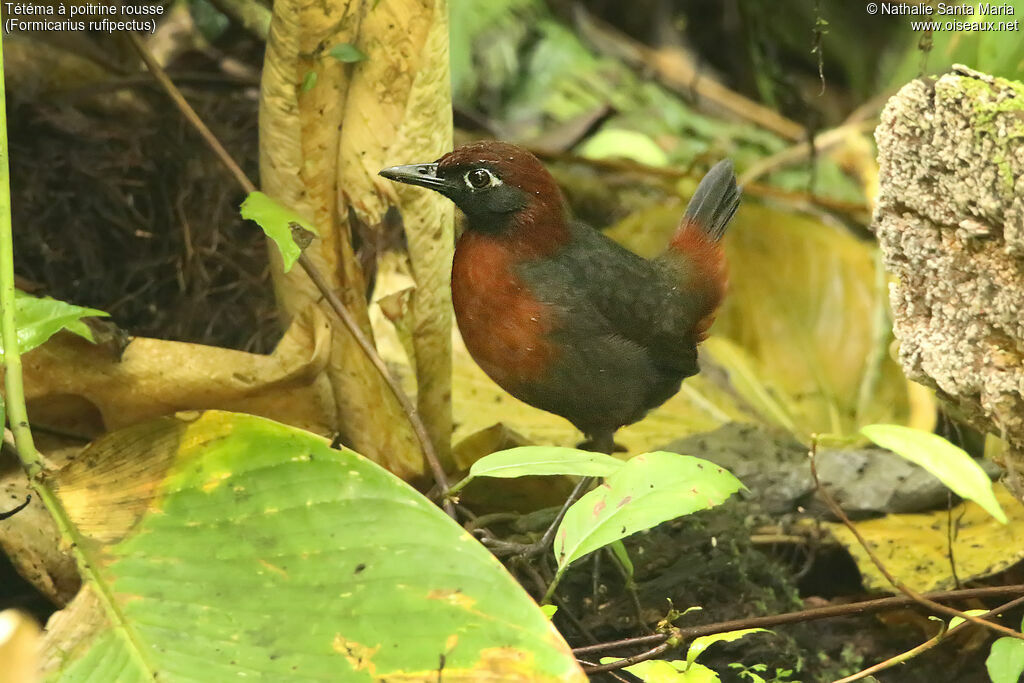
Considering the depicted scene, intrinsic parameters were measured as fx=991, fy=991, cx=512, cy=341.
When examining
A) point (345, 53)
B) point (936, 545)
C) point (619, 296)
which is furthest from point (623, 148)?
point (936, 545)

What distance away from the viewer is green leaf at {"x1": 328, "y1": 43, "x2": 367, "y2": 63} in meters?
2.52

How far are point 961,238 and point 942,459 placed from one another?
846 millimetres

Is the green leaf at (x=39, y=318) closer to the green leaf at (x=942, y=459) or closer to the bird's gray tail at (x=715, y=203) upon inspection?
the green leaf at (x=942, y=459)

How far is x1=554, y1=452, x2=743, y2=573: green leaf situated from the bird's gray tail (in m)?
1.69

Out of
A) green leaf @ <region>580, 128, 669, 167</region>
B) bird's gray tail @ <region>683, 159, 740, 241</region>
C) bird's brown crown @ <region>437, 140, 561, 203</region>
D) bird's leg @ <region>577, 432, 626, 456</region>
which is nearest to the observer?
bird's brown crown @ <region>437, 140, 561, 203</region>

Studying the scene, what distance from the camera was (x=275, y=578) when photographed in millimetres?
1757

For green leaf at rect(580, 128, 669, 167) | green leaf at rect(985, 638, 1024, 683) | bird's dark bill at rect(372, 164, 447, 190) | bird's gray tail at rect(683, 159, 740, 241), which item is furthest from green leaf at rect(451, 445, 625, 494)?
green leaf at rect(580, 128, 669, 167)

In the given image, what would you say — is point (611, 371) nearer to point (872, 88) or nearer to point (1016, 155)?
point (1016, 155)

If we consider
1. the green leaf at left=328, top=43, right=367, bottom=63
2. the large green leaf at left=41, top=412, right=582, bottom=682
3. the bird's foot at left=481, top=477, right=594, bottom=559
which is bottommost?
the bird's foot at left=481, top=477, right=594, bottom=559

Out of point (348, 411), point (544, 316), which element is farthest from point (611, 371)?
point (348, 411)

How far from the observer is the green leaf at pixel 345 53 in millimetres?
2523

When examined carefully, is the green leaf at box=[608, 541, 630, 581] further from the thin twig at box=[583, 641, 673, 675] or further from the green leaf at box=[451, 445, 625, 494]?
the green leaf at box=[451, 445, 625, 494]

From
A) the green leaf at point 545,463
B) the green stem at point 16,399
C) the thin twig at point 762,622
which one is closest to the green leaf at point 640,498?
the green leaf at point 545,463

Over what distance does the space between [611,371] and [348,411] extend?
745 millimetres
